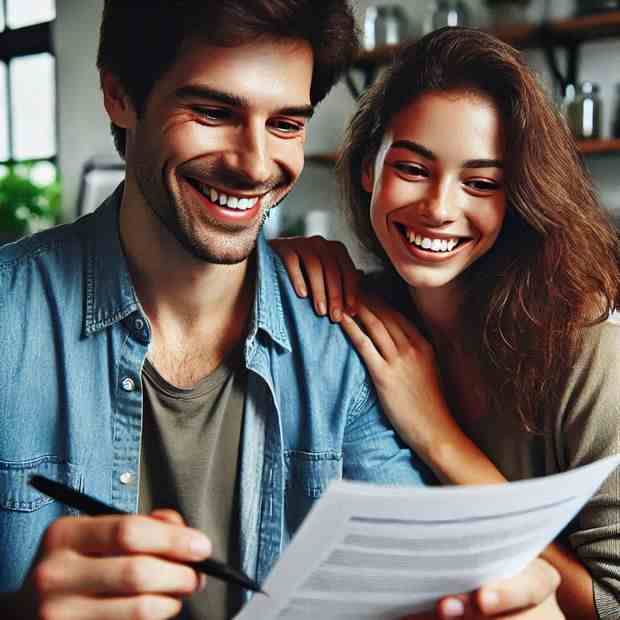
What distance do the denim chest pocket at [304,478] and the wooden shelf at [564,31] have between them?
2.22 metres

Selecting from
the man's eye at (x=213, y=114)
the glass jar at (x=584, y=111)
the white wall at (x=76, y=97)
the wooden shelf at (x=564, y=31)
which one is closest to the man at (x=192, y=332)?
the man's eye at (x=213, y=114)

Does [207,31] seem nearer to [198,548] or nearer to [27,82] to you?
[198,548]

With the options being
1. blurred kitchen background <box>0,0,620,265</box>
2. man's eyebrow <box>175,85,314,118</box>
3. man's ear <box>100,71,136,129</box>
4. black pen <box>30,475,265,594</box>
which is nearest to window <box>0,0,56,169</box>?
blurred kitchen background <box>0,0,620,265</box>

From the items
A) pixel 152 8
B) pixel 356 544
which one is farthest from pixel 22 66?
pixel 356 544

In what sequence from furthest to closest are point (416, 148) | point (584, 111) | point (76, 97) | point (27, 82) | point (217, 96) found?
point (27, 82)
point (76, 97)
point (584, 111)
point (416, 148)
point (217, 96)

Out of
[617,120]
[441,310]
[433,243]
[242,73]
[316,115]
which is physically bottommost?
[441,310]

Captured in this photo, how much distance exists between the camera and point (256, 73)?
3.29 feet

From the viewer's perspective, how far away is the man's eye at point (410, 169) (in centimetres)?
112

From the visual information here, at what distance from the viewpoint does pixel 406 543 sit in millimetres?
640

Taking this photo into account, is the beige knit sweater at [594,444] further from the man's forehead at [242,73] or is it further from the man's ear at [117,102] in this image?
the man's ear at [117,102]

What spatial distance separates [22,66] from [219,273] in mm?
4427

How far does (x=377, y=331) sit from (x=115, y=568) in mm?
596

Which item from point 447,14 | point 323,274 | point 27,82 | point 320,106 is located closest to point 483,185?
point 323,274

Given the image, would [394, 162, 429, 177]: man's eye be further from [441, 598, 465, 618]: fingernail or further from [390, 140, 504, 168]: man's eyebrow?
[441, 598, 465, 618]: fingernail
